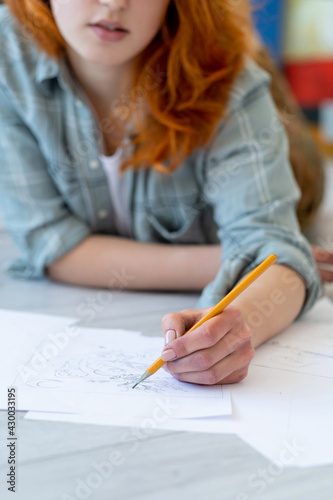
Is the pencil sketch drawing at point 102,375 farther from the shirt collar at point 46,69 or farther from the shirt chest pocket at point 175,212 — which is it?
the shirt collar at point 46,69

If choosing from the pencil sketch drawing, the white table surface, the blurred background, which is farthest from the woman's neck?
the blurred background

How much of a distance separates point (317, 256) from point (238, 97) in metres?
0.29

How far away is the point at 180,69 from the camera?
92cm

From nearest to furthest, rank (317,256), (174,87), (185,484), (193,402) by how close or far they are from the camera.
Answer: (185,484)
(193,402)
(174,87)
(317,256)

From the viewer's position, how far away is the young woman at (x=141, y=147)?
0.86m

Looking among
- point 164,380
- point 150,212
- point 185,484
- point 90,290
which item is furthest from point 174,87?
point 185,484

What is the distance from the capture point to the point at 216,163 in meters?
0.93

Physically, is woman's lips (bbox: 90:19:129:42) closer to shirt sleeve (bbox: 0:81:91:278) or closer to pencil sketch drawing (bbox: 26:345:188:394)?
shirt sleeve (bbox: 0:81:91:278)

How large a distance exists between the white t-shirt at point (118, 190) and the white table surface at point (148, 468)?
505mm

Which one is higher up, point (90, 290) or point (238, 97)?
point (238, 97)

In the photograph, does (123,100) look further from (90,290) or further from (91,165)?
(90,290)

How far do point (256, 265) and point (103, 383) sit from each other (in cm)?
28

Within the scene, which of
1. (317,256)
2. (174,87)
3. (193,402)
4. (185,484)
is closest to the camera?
(185,484)

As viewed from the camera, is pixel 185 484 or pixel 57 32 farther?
pixel 57 32
